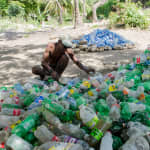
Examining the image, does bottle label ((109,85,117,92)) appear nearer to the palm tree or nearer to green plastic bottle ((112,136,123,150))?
green plastic bottle ((112,136,123,150))

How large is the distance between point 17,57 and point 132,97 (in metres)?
4.57

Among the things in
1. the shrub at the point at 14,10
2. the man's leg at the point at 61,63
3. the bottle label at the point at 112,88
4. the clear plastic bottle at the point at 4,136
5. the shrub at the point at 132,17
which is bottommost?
the clear plastic bottle at the point at 4,136

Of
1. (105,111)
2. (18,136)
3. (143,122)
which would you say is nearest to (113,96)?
(105,111)

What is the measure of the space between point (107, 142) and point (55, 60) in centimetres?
218

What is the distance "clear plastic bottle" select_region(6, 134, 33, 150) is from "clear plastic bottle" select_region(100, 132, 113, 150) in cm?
66

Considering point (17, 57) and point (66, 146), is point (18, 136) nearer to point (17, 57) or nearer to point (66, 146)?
point (66, 146)

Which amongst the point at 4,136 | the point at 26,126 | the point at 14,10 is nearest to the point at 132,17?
the point at 26,126

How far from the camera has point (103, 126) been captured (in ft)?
5.65

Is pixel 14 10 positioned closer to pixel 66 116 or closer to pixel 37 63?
pixel 37 63

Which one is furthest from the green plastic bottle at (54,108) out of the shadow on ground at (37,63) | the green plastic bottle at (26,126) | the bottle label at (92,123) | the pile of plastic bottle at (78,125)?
the shadow on ground at (37,63)

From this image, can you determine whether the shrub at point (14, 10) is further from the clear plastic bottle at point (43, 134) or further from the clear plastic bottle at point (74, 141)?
the clear plastic bottle at point (74, 141)

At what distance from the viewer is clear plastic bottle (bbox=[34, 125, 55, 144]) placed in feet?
5.43

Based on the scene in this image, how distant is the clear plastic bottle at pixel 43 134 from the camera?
1.66 m

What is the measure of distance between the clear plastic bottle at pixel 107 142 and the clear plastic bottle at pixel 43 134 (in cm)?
47
